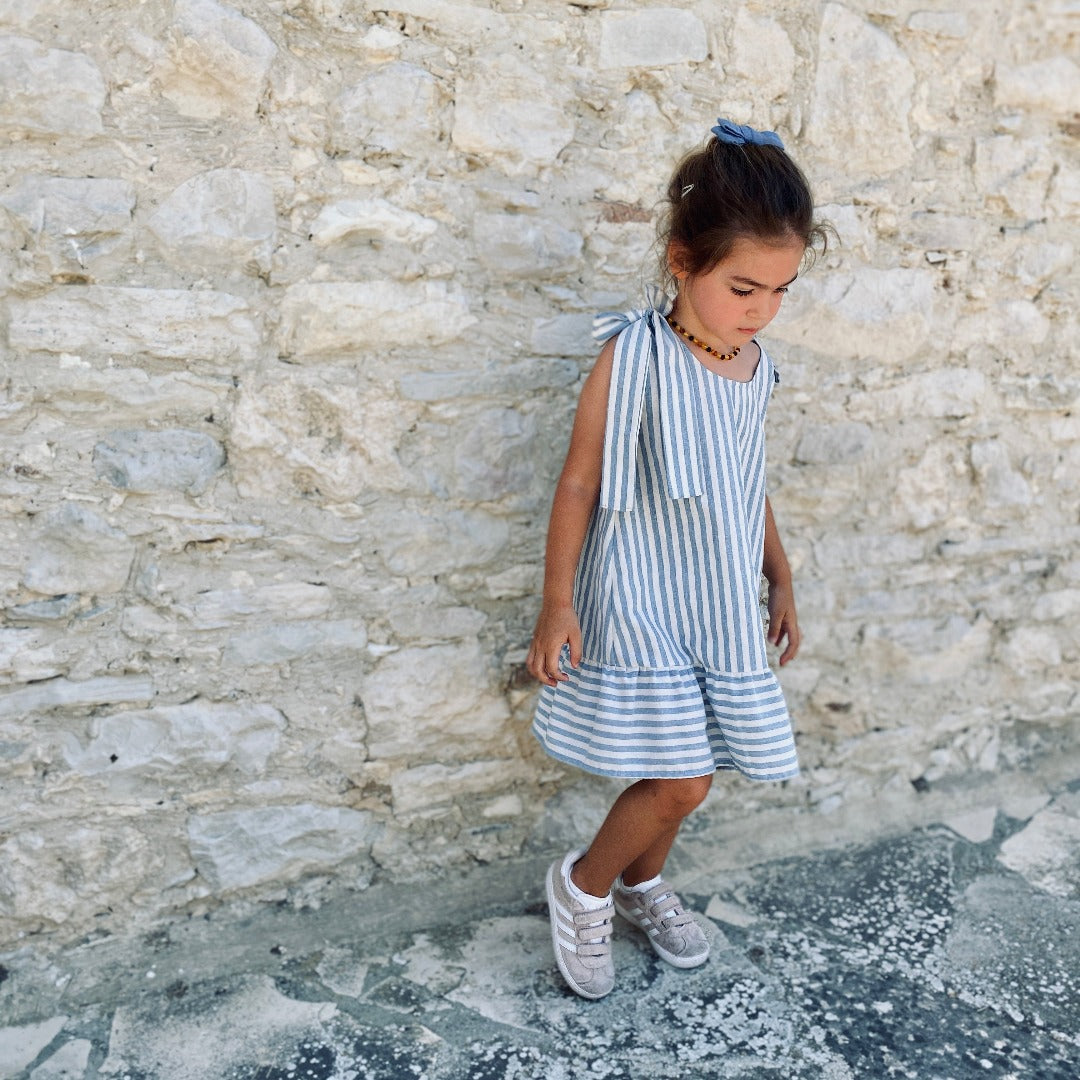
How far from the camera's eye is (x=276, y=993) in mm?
2025

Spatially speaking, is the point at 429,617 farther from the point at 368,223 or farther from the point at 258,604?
the point at 368,223

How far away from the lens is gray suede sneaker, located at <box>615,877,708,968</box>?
2121 millimetres

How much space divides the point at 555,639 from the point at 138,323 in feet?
3.12

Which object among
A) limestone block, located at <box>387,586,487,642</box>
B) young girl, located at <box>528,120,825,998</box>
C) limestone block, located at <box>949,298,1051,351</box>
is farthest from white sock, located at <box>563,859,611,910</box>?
limestone block, located at <box>949,298,1051,351</box>

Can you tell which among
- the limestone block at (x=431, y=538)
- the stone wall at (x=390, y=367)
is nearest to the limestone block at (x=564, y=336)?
the stone wall at (x=390, y=367)

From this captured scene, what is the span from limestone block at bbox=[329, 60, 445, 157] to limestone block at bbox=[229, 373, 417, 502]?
1.50ft

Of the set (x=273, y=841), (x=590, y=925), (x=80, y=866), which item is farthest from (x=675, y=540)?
(x=80, y=866)

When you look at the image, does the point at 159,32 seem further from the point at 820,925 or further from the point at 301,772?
the point at 820,925

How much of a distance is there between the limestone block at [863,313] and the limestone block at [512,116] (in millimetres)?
651

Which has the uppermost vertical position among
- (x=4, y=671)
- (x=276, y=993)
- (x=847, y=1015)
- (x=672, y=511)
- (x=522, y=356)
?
(x=522, y=356)

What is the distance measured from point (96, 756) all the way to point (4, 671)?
23cm

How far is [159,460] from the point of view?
193cm

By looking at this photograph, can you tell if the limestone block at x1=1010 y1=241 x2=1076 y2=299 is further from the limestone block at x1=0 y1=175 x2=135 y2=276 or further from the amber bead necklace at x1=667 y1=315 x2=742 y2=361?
the limestone block at x1=0 y1=175 x2=135 y2=276

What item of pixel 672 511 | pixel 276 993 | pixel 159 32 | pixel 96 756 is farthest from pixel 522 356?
pixel 276 993
